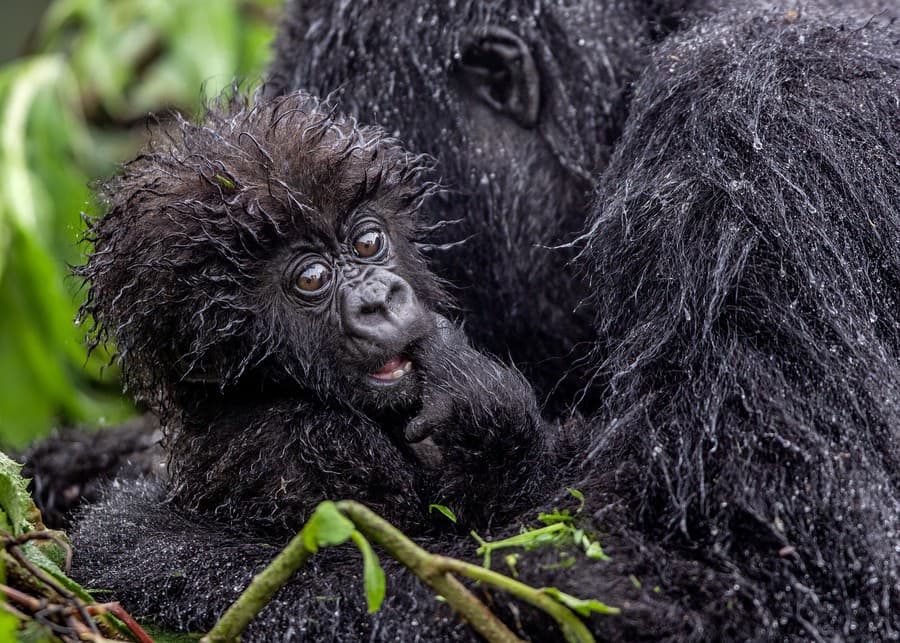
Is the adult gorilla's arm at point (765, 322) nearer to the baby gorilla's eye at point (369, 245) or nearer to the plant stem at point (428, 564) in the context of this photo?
the plant stem at point (428, 564)

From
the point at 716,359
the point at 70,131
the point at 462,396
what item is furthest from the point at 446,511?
the point at 70,131

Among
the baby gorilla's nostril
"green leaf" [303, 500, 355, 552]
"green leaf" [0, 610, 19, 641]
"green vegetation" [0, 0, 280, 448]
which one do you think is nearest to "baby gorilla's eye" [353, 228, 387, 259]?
the baby gorilla's nostril

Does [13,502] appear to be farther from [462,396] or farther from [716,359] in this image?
[716,359]

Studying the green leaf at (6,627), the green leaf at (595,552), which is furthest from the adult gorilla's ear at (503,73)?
the green leaf at (6,627)

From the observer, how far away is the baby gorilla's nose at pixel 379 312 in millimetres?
1982

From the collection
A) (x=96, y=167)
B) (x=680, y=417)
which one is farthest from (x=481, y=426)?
(x=96, y=167)

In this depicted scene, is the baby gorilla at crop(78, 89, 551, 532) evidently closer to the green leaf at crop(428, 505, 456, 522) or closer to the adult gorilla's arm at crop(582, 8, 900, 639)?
the green leaf at crop(428, 505, 456, 522)

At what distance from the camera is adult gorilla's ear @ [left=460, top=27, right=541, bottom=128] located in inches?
102

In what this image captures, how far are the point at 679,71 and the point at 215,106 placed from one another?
3.40 feet

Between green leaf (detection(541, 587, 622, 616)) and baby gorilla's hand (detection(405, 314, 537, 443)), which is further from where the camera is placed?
baby gorilla's hand (detection(405, 314, 537, 443))

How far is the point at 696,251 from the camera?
6.41 ft

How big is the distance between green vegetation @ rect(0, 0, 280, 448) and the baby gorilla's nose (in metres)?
2.81

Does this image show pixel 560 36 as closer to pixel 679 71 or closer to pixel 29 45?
pixel 679 71

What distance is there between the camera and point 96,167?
5297 millimetres
